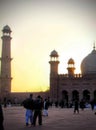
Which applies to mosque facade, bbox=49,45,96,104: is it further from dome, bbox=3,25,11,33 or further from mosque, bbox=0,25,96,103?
dome, bbox=3,25,11,33

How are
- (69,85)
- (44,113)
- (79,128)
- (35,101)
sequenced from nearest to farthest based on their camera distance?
(79,128) < (35,101) < (44,113) < (69,85)

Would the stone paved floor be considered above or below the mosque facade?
below

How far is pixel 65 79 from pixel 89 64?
4.40 metres

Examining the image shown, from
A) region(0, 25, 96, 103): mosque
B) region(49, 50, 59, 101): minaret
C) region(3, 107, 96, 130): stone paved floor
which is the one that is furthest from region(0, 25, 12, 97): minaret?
region(3, 107, 96, 130): stone paved floor

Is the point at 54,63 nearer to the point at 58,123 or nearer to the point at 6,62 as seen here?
the point at 6,62

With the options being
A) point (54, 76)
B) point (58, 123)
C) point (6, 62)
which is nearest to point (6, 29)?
point (6, 62)

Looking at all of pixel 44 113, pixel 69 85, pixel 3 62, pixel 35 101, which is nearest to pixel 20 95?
pixel 3 62

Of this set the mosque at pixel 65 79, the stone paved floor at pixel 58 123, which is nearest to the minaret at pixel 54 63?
the mosque at pixel 65 79

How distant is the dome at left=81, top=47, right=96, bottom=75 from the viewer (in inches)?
2210

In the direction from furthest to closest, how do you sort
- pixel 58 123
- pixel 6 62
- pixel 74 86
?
pixel 6 62 → pixel 74 86 → pixel 58 123

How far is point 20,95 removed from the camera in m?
61.0

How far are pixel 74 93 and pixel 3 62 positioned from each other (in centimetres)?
1196

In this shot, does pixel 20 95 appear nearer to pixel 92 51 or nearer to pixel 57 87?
pixel 57 87

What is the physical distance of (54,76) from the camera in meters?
55.5
